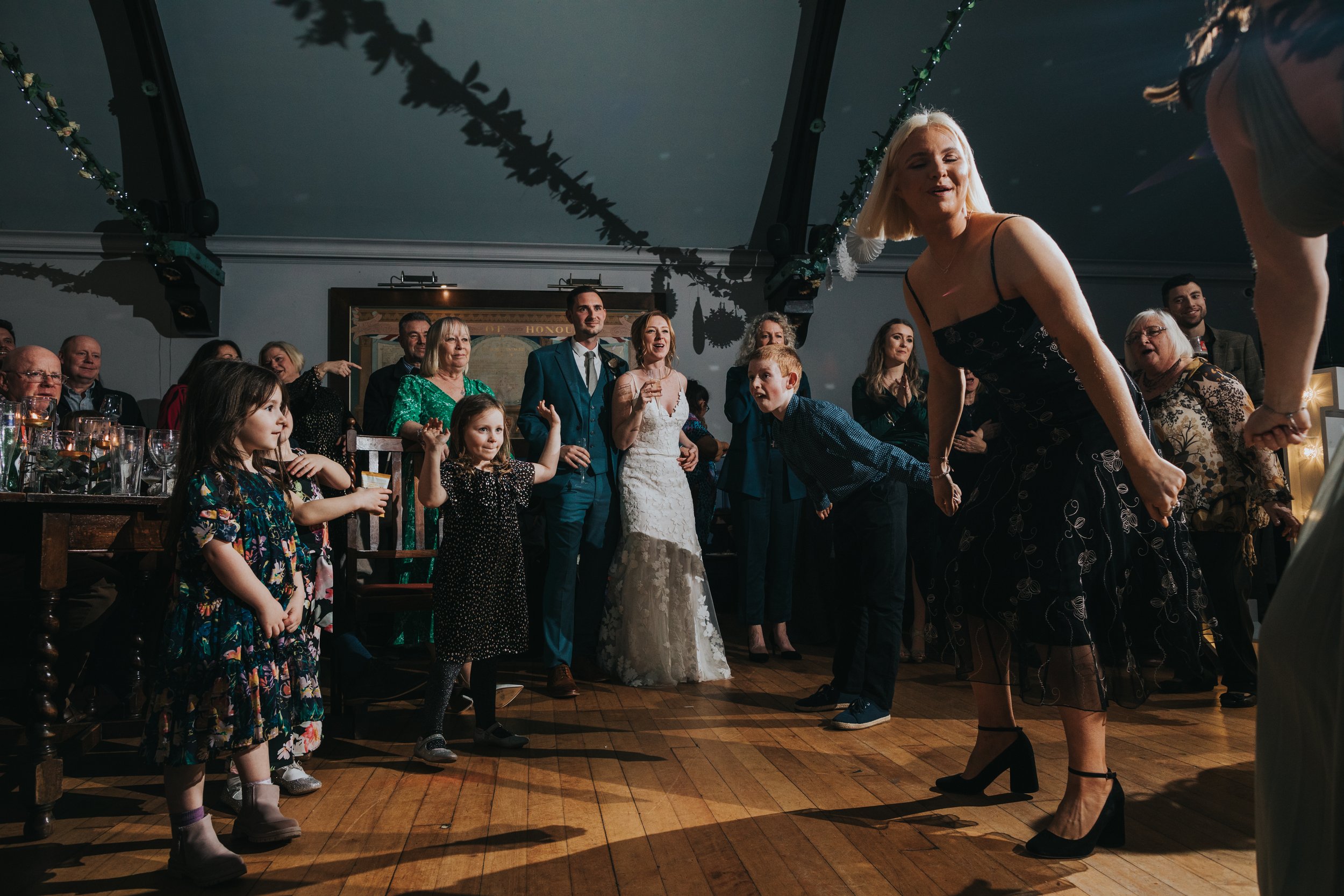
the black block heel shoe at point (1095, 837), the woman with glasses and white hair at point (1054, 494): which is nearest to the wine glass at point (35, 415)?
the woman with glasses and white hair at point (1054, 494)

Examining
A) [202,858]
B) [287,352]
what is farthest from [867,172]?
[202,858]

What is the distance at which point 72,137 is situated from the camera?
14.1 feet

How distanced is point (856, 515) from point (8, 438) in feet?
7.71

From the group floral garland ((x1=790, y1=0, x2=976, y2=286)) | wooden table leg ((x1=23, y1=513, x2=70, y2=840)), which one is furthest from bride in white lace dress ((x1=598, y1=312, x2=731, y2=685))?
wooden table leg ((x1=23, y1=513, x2=70, y2=840))

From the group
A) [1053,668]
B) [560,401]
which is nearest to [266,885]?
[1053,668]

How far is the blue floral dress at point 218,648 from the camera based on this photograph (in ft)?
5.47

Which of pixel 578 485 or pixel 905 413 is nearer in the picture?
pixel 578 485

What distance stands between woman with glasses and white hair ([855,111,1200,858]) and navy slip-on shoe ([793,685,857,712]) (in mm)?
1285

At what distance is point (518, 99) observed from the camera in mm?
5336

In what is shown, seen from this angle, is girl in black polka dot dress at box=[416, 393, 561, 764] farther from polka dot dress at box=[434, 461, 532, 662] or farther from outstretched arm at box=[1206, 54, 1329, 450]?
outstretched arm at box=[1206, 54, 1329, 450]

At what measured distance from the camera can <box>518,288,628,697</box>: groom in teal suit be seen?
3.44m

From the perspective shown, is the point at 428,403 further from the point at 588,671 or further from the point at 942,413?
the point at 942,413

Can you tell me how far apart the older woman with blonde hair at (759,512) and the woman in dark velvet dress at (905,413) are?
367mm

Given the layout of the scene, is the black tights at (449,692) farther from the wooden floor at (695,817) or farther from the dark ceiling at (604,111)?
the dark ceiling at (604,111)
